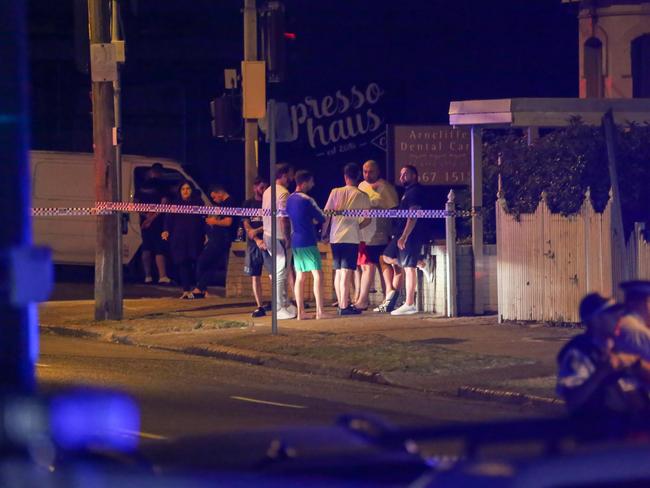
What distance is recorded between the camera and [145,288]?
73.8ft

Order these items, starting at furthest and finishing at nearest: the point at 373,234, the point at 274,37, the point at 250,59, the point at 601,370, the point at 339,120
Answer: the point at 339,120 < the point at 250,59 < the point at 274,37 < the point at 373,234 < the point at 601,370

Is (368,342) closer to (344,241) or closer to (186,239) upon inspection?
(344,241)

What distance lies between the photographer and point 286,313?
1795cm

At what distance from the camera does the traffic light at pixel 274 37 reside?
63.5ft

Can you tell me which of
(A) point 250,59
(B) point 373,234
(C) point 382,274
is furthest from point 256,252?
(A) point 250,59

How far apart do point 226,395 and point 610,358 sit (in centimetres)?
533

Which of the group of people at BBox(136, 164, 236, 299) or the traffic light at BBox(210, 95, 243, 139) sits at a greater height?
the traffic light at BBox(210, 95, 243, 139)

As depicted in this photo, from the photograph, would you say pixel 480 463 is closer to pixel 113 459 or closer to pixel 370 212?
pixel 113 459

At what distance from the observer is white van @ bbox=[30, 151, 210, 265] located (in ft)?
76.3

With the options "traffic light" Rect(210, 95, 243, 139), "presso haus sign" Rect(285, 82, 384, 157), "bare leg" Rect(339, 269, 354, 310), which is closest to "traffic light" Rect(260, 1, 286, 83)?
"traffic light" Rect(210, 95, 243, 139)

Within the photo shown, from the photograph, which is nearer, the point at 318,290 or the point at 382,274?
the point at 318,290

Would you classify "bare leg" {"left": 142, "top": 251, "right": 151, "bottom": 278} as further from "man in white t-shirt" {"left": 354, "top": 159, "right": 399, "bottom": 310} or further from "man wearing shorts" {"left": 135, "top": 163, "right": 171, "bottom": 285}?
"man in white t-shirt" {"left": 354, "top": 159, "right": 399, "bottom": 310}

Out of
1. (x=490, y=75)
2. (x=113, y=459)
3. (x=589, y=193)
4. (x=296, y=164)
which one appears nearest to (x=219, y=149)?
(x=296, y=164)

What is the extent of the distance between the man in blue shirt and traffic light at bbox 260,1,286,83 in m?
2.67
